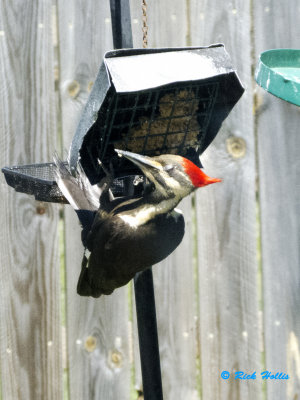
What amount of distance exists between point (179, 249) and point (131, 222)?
511 mm

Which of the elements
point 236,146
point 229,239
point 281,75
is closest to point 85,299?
point 229,239

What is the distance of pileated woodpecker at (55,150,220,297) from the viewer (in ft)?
5.08

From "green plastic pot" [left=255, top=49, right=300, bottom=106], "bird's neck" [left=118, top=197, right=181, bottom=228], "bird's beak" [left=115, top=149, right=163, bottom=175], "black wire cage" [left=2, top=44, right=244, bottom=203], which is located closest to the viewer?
"green plastic pot" [left=255, top=49, right=300, bottom=106]

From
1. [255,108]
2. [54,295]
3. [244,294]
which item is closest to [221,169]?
[255,108]

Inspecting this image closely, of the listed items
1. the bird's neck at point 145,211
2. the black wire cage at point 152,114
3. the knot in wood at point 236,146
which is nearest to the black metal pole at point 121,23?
the black wire cage at point 152,114

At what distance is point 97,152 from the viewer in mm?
A: 1619

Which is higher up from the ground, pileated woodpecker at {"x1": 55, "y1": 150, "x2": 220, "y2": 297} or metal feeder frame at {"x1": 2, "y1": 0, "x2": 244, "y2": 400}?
metal feeder frame at {"x1": 2, "y1": 0, "x2": 244, "y2": 400}

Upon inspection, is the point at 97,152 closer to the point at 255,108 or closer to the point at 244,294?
the point at 255,108

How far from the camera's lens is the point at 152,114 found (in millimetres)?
1585

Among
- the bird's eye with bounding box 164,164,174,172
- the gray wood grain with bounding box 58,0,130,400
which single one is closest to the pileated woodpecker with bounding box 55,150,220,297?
the bird's eye with bounding box 164,164,174,172

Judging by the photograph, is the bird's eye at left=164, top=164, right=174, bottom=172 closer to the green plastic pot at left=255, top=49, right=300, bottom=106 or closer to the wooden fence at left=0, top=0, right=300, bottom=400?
the green plastic pot at left=255, top=49, right=300, bottom=106

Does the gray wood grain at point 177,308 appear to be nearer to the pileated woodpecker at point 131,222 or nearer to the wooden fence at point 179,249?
the wooden fence at point 179,249

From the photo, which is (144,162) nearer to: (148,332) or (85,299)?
(148,332)

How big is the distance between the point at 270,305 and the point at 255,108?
27.0 inches
